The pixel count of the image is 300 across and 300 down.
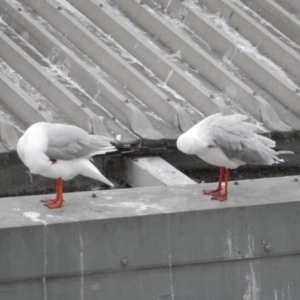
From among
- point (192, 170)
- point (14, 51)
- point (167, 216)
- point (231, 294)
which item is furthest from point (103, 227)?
point (14, 51)

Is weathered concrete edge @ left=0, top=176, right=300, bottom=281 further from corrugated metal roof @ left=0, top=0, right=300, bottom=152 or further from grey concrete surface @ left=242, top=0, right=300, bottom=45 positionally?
grey concrete surface @ left=242, top=0, right=300, bottom=45

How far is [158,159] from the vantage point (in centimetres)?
798

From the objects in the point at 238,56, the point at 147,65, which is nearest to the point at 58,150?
the point at 147,65

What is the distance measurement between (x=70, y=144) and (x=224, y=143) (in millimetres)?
1190

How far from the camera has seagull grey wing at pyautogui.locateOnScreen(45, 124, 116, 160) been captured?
235 inches

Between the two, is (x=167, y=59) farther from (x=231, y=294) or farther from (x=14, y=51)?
(x=231, y=294)

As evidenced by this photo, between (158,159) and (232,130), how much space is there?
1.83m

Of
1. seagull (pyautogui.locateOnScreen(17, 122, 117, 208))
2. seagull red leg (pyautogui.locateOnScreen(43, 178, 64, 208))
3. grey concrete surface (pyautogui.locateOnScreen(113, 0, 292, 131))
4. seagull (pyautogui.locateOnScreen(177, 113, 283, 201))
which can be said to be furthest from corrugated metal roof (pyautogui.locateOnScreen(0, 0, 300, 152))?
seagull (pyautogui.locateOnScreen(177, 113, 283, 201))

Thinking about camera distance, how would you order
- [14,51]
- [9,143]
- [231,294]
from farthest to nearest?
[14,51] < [9,143] < [231,294]

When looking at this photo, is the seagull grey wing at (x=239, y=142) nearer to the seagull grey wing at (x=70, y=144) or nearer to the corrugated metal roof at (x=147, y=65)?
the seagull grey wing at (x=70, y=144)

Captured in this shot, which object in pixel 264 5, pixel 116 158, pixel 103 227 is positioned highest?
pixel 264 5

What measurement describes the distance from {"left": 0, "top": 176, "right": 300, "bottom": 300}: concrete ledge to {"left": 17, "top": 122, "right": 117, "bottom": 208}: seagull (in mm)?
312

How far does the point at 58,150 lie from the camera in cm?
596

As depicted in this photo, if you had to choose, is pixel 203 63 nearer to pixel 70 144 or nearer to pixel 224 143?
pixel 224 143
